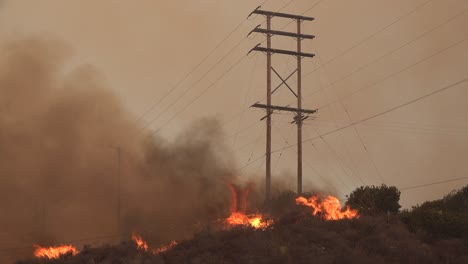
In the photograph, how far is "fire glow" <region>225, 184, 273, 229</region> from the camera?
157 ft

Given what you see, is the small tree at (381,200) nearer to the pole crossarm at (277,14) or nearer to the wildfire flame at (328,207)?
the wildfire flame at (328,207)

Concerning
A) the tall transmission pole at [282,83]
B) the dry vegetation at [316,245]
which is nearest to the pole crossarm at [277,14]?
the tall transmission pole at [282,83]

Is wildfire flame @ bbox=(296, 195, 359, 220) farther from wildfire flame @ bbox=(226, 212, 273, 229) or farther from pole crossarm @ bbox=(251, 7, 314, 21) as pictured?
pole crossarm @ bbox=(251, 7, 314, 21)

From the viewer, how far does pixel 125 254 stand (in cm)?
3972

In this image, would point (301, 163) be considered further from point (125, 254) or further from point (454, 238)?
point (125, 254)

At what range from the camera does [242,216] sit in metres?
53.5

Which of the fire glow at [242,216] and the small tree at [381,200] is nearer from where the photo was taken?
the fire glow at [242,216]

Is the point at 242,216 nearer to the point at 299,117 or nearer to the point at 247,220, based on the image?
the point at 247,220

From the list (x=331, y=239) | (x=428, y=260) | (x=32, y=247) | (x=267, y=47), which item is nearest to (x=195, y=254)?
(x=331, y=239)

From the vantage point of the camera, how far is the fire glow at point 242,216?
48.0 metres

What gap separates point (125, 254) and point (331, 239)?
35.8 ft

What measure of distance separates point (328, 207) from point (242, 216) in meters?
6.15

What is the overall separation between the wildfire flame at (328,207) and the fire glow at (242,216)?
141 inches

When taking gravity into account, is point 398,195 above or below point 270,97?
below
